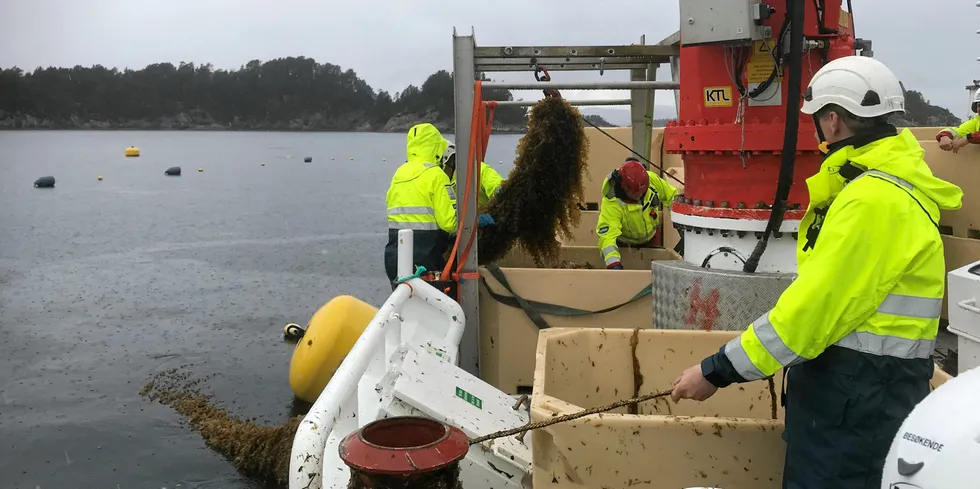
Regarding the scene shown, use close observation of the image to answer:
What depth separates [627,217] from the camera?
711 centimetres

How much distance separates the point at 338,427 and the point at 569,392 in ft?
3.87

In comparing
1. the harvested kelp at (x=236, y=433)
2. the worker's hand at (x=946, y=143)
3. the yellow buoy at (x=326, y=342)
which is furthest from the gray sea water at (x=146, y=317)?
the worker's hand at (x=946, y=143)

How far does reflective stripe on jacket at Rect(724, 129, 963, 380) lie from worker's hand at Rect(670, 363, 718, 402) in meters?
0.16

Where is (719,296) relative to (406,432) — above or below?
above

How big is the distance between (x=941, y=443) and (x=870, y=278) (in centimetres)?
63

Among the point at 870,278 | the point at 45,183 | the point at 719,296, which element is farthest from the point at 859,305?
the point at 45,183

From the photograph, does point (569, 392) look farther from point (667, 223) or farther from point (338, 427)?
point (667, 223)

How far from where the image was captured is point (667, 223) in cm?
855

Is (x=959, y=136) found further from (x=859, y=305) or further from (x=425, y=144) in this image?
(x=859, y=305)

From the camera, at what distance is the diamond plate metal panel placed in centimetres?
436

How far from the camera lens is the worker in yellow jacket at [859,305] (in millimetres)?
2453

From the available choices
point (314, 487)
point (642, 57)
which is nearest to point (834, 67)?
point (314, 487)

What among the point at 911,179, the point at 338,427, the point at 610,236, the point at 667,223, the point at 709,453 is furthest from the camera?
the point at 667,223

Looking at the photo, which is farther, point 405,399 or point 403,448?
point 405,399
